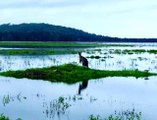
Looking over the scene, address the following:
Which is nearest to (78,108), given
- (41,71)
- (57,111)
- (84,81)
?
(57,111)

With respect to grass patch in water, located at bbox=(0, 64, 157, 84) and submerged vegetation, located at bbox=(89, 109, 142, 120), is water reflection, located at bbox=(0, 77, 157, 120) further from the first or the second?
grass patch in water, located at bbox=(0, 64, 157, 84)

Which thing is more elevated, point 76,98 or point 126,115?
point 126,115

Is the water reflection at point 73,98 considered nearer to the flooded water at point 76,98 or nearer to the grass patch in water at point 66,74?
the flooded water at point 76,98

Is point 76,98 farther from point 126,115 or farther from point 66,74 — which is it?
point 66,74

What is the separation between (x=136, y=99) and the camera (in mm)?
21062

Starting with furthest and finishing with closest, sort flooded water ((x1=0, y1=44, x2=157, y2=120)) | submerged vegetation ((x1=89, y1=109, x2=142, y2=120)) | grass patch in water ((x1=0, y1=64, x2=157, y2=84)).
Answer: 1. grass patch in water ((x1=0, y1=64, x2=157, y2=84))
2. flooded water ((x1=0, y1=44, x2=157, y2=120))
3. submerged vegetation ((x1=89, y1=109, x2=142, y2=120))

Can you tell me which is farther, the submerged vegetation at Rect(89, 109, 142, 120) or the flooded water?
the flooded water

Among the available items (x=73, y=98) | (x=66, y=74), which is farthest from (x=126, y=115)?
(x=66, y=74)

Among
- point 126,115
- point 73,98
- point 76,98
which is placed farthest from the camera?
point 76,98

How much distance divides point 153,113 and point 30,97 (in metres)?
Result: 6.91

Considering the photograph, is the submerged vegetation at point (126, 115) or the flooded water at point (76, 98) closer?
the submerged vegetation at point (126, 115)

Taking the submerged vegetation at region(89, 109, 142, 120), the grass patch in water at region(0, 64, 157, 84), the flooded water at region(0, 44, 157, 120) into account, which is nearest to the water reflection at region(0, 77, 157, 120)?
the flooded water at region(0, 44, 157, 120)

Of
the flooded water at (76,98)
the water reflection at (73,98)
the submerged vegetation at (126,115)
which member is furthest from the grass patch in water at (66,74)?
the submerged vegetation at (126,115)

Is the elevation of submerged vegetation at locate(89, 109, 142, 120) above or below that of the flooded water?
above
